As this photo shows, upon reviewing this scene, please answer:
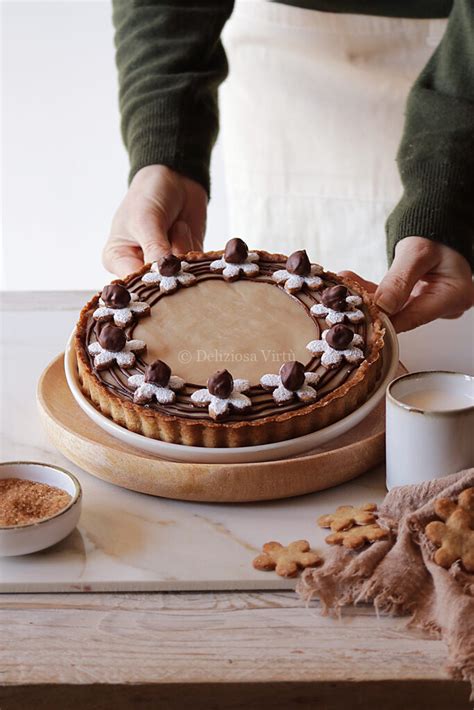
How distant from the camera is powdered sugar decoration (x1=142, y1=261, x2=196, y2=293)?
6.08ft

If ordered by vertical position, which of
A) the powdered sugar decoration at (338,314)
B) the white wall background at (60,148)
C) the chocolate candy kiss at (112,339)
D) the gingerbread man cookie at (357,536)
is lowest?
the white wall background at (60,148)

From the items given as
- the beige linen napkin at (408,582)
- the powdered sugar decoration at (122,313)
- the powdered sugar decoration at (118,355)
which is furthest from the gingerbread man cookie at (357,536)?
the powdered sugar decoration at (122,313)

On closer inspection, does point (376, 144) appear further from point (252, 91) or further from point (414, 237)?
point (414, 237)

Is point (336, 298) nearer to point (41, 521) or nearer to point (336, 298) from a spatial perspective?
point (336, 298)

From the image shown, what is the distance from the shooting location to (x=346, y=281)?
1.91m

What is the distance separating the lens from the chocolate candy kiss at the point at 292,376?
156cm

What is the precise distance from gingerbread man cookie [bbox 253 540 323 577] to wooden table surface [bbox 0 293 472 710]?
0.19 feet

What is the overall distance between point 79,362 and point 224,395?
30 cm

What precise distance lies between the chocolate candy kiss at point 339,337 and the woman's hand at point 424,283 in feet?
0.85

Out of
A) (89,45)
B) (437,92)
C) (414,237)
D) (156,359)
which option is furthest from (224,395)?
(89,45)

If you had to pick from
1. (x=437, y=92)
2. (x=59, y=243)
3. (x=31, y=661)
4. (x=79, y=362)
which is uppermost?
(x=437, y=92)

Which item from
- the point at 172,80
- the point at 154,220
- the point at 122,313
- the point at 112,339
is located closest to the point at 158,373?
the point at 112,339

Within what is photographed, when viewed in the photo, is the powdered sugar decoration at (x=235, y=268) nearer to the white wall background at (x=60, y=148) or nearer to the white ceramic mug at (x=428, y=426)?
the white ceramic mug at (x=428, y=426)

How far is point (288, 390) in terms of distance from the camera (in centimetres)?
158
